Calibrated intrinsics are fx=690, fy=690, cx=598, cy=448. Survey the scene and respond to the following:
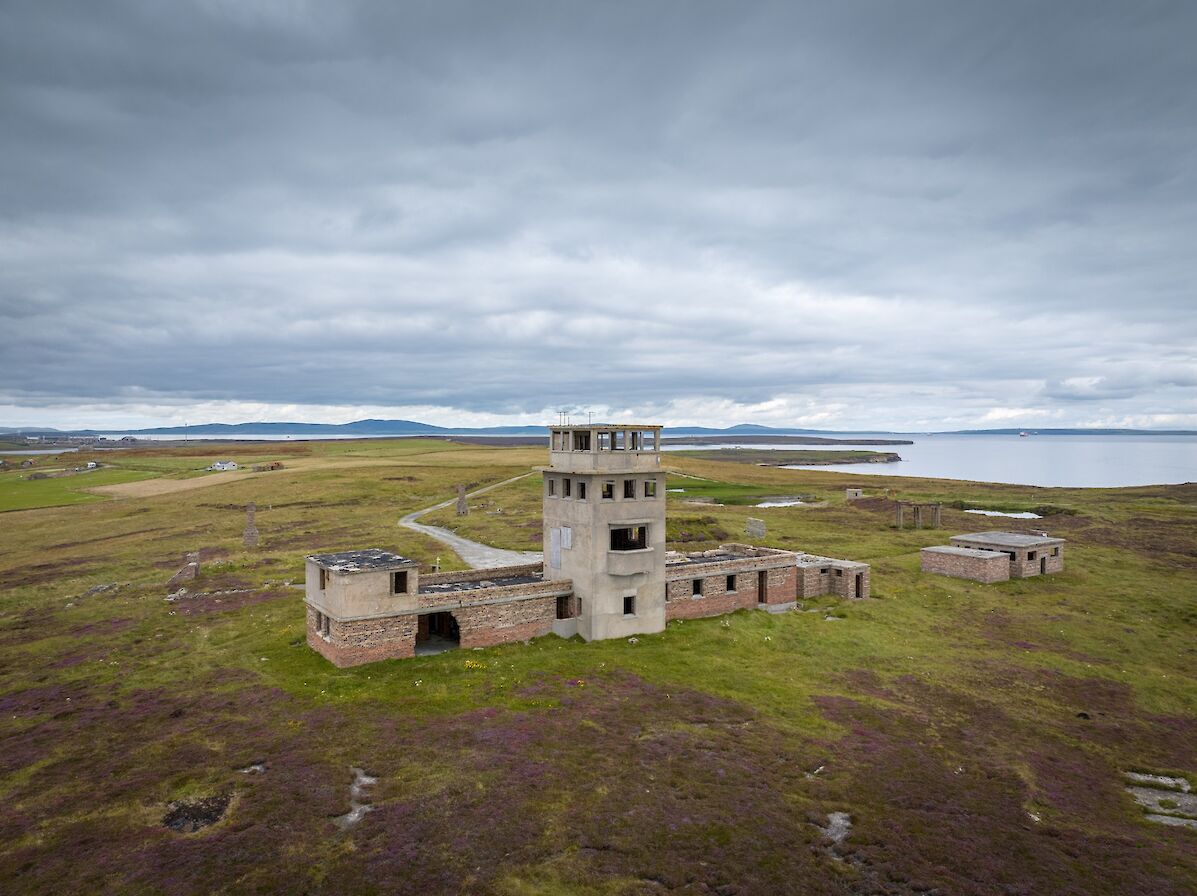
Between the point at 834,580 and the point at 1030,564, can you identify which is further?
the point at 1030,564

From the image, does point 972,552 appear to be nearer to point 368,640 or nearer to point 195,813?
point 368,640

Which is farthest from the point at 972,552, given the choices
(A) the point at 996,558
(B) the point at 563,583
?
(B) the point at 563,583

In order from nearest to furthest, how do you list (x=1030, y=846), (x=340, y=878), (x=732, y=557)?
(x=340, y=878) → (x=1030, y=846) → (x=732, y=557)

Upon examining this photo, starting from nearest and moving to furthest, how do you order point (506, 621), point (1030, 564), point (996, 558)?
point (506, 621)
point (996, 558)
point (1030, 564)

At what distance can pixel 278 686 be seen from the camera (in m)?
36.6

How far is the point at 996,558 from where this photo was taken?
6225cm

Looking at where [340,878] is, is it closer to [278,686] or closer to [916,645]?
[278,686]

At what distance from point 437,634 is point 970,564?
47.4 meters

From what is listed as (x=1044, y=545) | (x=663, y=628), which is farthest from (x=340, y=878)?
(x=1044, y=545)

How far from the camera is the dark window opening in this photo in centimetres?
4715

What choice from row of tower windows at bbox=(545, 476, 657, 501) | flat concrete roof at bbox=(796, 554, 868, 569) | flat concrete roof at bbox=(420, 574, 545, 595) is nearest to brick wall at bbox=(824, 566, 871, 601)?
flat concrete roof at bbox=(796, 554, 868, 569)

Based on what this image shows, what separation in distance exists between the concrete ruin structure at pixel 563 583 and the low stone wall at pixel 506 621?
6 centimetres

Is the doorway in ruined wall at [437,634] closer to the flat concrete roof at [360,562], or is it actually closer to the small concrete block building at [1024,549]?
the flat concrete roof at [360,562]

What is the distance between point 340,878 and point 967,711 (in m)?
30.4
